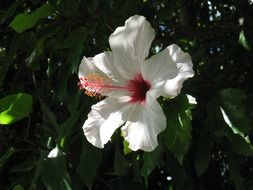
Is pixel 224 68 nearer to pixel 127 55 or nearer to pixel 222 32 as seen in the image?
pixel 222 32

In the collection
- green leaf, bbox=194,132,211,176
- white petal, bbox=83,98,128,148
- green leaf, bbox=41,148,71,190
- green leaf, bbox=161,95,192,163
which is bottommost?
green leaf, bbox=194,132,211,176

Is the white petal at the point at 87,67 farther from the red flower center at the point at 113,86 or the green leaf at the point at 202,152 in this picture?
the green leaf at the point at 202,152

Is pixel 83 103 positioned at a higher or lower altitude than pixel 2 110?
lower

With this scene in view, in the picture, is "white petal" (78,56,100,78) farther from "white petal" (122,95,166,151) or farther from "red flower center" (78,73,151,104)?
"white petal" (122,95,166,151)

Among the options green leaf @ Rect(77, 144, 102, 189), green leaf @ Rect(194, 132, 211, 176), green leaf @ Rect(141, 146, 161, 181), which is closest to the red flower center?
green leaf @ Rect(141, 146, 161, 181)

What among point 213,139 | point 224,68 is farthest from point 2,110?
point 224,68

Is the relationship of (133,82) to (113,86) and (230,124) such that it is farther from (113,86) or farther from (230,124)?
(230,124)

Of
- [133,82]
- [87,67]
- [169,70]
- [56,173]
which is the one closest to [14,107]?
[56,173]
